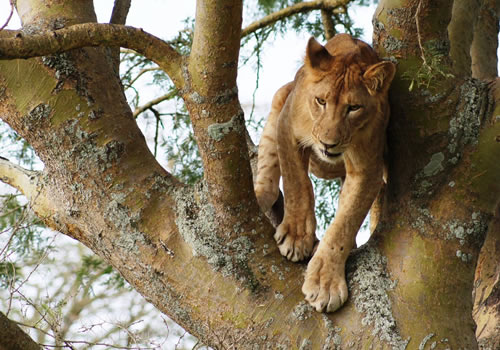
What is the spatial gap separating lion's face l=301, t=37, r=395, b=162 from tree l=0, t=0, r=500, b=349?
0.39ft

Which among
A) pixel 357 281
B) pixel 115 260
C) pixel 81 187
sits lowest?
pixel 357 281

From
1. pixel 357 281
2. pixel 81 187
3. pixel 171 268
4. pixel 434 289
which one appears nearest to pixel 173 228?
pixel 171 268

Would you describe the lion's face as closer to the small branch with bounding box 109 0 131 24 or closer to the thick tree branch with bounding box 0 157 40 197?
the small branch with bounding box 109 0 131 24

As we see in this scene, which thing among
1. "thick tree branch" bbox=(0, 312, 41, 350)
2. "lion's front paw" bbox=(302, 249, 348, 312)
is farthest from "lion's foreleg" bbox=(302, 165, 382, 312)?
"thick tree branch" bbox=(0, 312, 41, 350)

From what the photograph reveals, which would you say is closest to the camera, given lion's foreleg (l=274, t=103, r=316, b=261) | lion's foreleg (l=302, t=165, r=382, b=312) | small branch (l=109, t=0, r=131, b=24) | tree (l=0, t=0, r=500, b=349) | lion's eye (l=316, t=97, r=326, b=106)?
tree (l=0, t=0, r=500, b=349)

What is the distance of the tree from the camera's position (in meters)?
2.80

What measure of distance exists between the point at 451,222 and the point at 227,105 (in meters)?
1.08

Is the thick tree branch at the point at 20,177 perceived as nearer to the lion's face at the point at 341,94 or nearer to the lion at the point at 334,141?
the lion at the point at 334,141

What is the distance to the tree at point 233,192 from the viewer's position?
2803 mm

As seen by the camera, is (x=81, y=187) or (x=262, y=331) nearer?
(x=262, y=331)

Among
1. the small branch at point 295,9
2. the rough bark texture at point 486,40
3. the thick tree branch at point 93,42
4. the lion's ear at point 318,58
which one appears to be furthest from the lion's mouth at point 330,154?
the small branch at point 295,9

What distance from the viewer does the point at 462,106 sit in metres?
3.09

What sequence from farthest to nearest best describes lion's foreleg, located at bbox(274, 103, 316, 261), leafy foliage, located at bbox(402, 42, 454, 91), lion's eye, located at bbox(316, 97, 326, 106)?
lion's eye, located at bbox(316, 97, 326, 106) < lion's foreleg, located at bbox(274, 103, 316, 261) < leafy foliage, located at bbox(402, 42, 454, 91)

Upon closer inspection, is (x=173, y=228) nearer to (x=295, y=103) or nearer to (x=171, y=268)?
(x=171, y=268)
